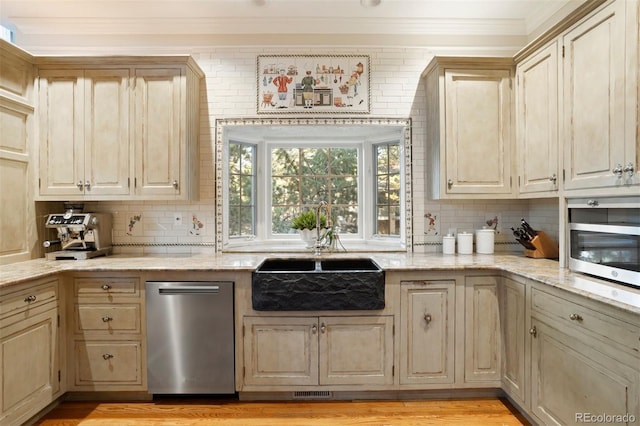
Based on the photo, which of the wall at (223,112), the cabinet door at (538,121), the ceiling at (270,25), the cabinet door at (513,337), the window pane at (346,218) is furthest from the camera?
the window pane at (346,218)

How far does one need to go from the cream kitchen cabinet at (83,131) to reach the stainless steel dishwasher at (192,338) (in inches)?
38.0

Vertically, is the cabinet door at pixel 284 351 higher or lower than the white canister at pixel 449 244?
lower

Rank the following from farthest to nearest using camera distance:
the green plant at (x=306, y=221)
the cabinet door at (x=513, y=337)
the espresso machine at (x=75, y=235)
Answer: the green plant at (x=306, y=221) → the espresso machine at (x=75, y=235) → the cabinet door at (x=513, y=337)

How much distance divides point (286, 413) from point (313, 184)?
1.98m

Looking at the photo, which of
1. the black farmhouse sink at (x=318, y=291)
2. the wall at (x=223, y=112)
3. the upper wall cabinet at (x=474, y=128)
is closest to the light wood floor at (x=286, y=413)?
the black farmhouse sink at (x=318, y=291)

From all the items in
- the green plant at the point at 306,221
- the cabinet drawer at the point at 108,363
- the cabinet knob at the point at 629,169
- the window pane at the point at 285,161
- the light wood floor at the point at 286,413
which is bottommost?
the light wood floor at the point at 286,413

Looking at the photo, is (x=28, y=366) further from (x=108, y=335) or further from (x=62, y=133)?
(x=62, y=133)

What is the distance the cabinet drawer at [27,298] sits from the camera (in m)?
1.84

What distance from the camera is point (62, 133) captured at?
2.59 m

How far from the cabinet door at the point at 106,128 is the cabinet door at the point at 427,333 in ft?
7.24

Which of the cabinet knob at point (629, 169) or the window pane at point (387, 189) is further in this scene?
the window pane at point (387, 189)

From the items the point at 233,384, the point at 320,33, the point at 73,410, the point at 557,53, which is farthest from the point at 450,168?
the point at 73,410

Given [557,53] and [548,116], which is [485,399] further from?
[557,53]

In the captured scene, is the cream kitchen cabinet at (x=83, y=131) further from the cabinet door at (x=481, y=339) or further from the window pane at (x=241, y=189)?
the cabinet door at (x=481, y=339)
